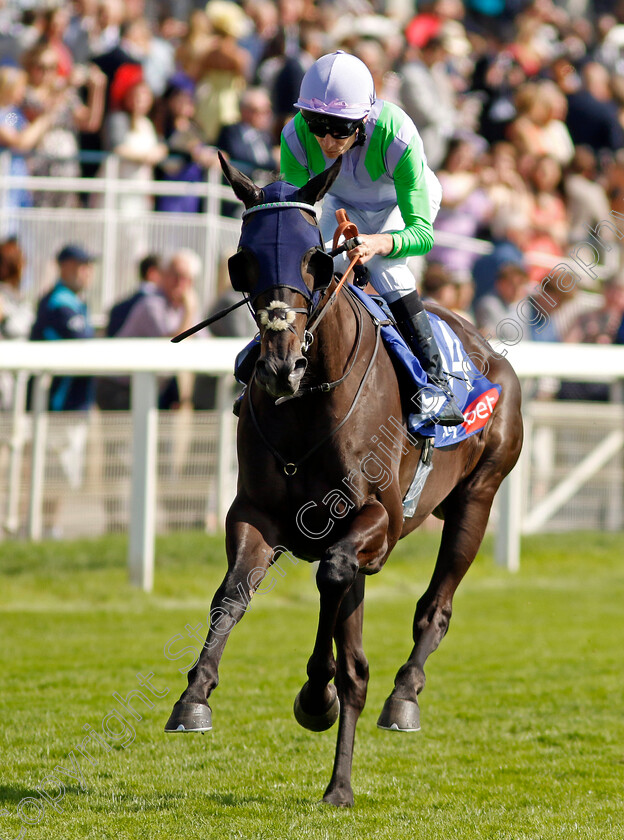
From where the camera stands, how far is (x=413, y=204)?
191 inches

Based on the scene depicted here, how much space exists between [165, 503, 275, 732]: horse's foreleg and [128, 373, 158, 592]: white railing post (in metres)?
4.26

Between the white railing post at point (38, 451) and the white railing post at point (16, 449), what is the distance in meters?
0.08

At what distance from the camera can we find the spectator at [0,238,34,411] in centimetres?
938

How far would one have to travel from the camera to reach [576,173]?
14406mm

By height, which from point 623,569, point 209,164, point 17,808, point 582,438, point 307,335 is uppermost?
point 307,335

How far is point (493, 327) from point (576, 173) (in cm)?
454

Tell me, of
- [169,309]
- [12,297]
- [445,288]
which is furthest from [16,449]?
[445,288]

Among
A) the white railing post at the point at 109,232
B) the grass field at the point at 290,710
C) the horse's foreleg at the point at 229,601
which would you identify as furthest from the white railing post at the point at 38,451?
the horse's foreleg at the point at 229,601

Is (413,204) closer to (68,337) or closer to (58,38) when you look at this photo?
(68,337)

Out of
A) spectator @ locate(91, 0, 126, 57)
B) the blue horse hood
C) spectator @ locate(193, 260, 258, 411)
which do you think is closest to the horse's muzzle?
the blue horse hood

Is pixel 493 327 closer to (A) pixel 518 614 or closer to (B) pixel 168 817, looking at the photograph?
(A) pixel 518 614

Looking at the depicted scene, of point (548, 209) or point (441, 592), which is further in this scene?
point (548, 209)

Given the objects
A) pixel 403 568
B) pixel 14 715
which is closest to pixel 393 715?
pixel 14 715

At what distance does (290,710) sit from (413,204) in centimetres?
257
